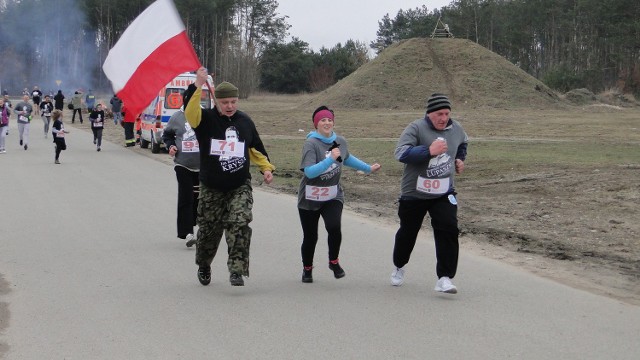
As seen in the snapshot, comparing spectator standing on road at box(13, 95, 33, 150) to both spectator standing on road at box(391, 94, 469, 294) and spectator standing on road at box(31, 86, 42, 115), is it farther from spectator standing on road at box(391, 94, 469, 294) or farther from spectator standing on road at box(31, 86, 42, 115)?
spectator standing on road at box(31, 86, 42, 115)

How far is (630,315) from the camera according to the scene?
690 cm

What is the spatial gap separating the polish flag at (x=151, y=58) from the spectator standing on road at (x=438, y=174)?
2.36m

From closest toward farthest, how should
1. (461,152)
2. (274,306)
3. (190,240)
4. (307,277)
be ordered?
(274,306) → (461,152) → (307,277) → (190,240)

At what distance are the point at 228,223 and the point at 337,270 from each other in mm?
1250

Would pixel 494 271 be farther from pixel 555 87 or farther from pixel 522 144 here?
pixel 555 87

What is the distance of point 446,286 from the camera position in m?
7.56

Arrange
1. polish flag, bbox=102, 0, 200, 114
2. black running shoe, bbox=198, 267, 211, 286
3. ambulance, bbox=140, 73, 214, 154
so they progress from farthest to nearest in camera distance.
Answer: ambulance, bbox=140, 73, 214, 154, polish flag, bbox=102, 0, 200, 114, black running shoe, bbox=198, 267, 211, 286

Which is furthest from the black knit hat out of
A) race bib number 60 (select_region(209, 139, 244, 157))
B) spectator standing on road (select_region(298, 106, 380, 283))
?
race bib number 60 (select_region(209, 139, 244, 157))

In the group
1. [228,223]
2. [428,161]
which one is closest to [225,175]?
[228,223]

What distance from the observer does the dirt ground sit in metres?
9.03

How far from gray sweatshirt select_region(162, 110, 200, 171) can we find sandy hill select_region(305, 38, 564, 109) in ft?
139

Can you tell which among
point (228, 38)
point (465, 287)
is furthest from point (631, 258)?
point (228, 38)

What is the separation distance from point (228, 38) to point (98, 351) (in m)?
82.3

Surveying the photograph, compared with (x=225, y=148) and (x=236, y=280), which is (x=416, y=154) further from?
(x=236, y=280)
